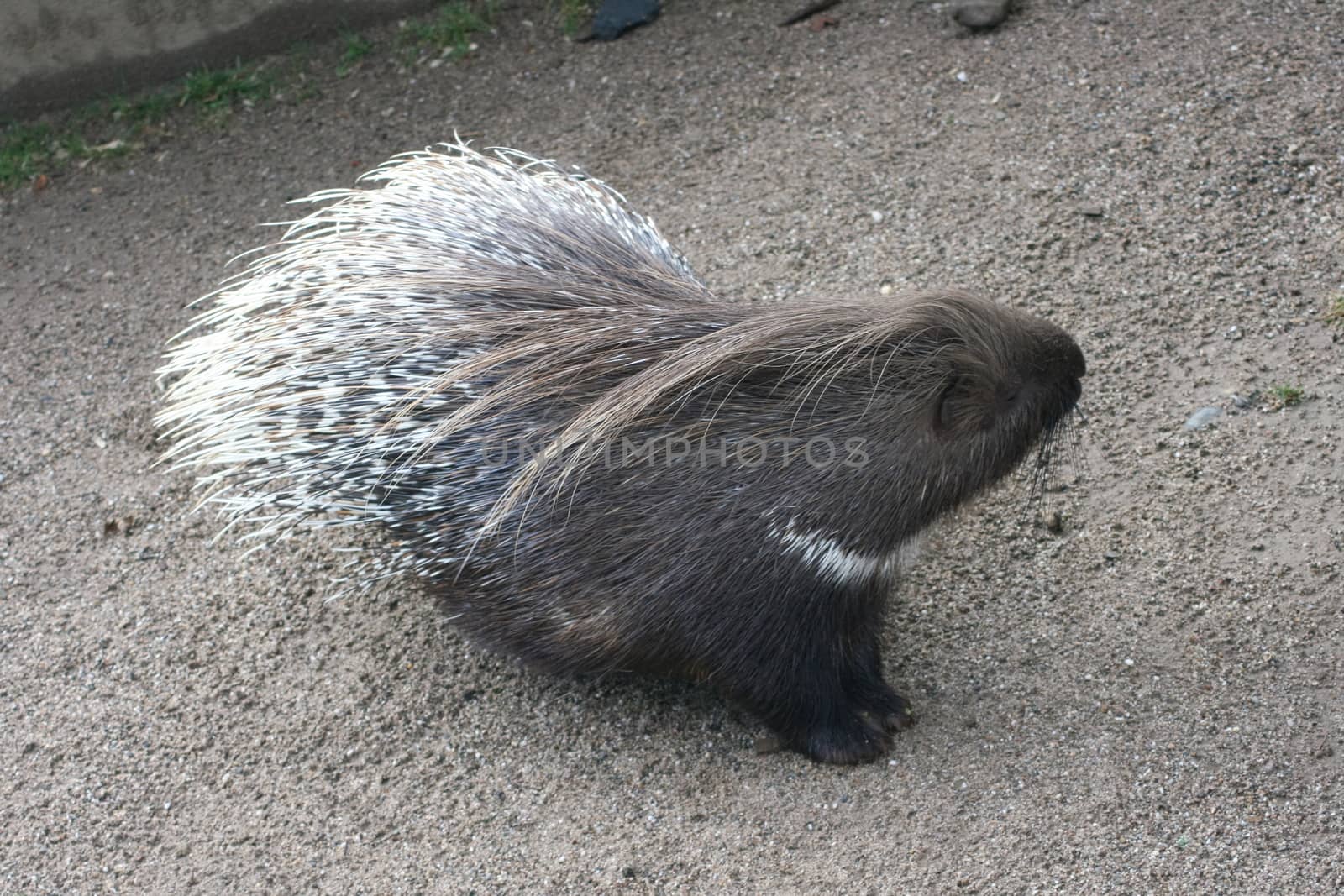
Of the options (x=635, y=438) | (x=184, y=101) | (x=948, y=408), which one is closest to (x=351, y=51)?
(x=184, y=101)

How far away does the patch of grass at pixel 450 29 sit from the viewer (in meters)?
5.11

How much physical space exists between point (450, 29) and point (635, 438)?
10.7 feet

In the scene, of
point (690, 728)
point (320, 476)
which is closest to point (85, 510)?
point (320, 476)

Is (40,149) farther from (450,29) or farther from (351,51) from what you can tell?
(450,29)

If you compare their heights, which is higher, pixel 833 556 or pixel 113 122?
pixel 113 122

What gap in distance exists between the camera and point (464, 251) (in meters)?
2.78

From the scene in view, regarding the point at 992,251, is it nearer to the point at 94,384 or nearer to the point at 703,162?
the point at 703,162

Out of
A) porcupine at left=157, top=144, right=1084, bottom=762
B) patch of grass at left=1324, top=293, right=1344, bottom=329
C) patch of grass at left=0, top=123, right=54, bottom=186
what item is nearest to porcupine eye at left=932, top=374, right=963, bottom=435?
porcupine at left=157, top=144, right=1084, bottom=762

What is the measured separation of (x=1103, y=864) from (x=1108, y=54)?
3111 millimetres

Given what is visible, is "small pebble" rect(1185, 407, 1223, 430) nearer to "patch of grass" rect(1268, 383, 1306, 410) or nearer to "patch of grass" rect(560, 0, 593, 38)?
"patch of grass" rect(1268, 383, 1306, 410)

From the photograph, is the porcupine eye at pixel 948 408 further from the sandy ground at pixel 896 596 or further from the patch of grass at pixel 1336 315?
the patch of grass at pixel 1336 315

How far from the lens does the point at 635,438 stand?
8.13 feet

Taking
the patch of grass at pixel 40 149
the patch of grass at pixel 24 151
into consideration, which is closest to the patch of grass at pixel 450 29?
the patch of grass at pixel 40 149

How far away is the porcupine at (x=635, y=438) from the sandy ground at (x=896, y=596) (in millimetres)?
251
